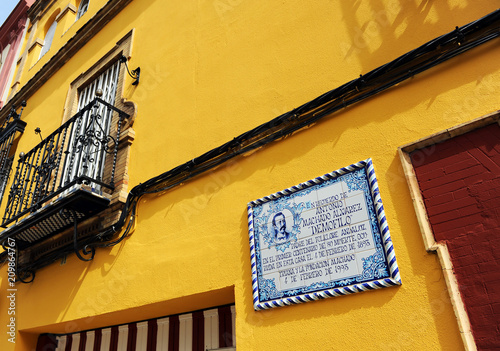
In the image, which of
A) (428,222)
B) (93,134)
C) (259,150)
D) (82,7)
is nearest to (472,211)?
(428,222)

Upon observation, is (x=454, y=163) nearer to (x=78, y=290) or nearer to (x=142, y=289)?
(x=142, y=289)

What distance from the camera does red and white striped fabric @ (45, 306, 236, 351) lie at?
13.9 feet

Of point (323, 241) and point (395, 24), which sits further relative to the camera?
point (395, 24)

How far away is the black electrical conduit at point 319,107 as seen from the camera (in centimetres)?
295

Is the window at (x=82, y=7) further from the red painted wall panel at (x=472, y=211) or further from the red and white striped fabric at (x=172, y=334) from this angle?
the red painted wall panel at (x=472, y=211)

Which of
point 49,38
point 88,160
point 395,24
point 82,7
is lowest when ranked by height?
point 395,24

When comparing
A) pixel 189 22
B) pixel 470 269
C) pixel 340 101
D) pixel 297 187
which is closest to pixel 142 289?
pixel 297 187

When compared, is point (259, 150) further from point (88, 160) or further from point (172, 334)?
point (88, 160)

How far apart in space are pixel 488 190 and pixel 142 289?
3.23 meters

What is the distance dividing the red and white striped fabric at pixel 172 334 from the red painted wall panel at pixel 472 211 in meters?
2.32

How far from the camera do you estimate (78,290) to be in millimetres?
4867

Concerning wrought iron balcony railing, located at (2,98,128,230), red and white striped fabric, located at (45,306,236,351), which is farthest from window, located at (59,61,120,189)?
red and white striped fabric, located at (45,306,236,351)

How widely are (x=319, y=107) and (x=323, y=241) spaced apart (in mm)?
1196

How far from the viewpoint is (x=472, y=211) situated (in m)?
2.64
